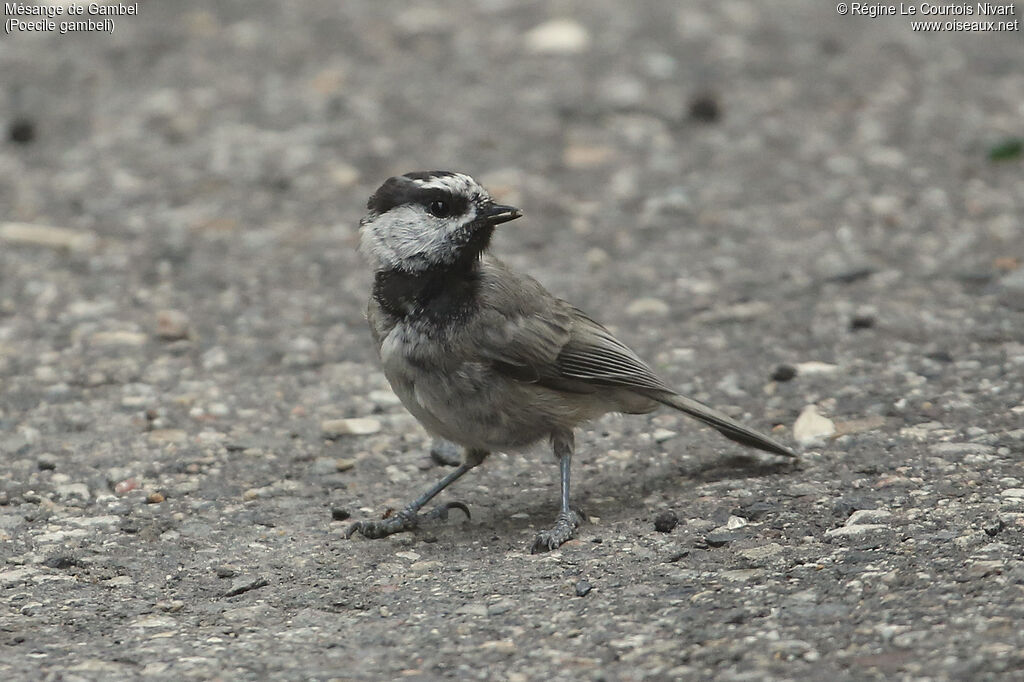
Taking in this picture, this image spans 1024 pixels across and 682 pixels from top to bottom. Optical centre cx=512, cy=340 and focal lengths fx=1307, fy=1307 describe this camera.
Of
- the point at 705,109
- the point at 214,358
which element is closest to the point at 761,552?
the point at 214,358

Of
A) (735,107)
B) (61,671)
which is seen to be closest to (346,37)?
(735,107)

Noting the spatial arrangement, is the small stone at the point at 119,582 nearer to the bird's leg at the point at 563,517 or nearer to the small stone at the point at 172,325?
the bird's leg at the point at 563,517

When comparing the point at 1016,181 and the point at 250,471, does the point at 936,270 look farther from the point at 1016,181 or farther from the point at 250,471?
the point at 250,471

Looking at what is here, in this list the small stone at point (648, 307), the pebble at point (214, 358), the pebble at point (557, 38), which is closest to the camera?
the pebble at point (214, 358)

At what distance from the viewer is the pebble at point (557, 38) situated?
1028cm

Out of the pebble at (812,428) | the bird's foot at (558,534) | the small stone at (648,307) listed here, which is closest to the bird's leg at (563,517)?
the bird's foot at (558,534)

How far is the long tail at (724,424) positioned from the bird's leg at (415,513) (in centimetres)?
78

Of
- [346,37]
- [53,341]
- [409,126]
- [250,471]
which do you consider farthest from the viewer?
[346,37]

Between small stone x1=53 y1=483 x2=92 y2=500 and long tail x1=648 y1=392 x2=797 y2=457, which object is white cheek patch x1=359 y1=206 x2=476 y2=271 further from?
small stone x1=53 y1=483 x2=92 y2=500

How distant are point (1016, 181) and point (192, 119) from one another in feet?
18.5

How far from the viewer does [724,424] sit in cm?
525

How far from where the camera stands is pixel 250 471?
5.46 m

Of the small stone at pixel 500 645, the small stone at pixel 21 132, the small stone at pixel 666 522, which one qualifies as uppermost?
the small stone at pixel 21 132

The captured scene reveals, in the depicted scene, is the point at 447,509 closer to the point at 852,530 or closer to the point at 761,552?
the point at 761,552
